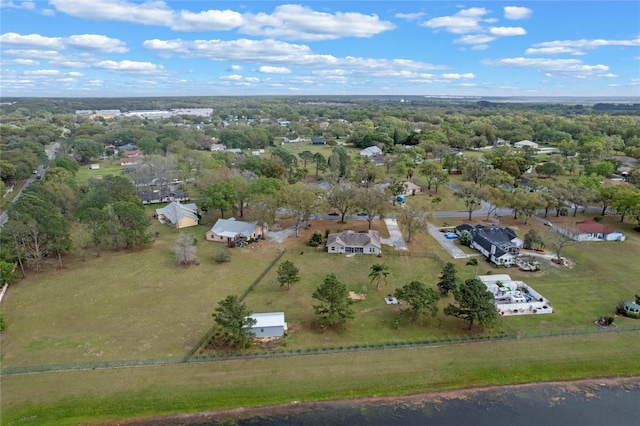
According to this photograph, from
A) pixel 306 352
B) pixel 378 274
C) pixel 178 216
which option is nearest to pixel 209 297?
pixel 306 352

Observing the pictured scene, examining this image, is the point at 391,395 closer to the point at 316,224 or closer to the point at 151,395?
the point at 151,395

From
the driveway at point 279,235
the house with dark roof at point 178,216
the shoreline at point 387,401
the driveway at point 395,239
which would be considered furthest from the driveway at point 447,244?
the house with dark roof at point 178,216

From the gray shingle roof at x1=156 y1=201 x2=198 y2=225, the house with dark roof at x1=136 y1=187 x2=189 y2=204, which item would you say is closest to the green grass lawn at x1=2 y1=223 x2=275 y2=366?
the gray shingle roof at x1=156 y1=201 x2=198 y2=225

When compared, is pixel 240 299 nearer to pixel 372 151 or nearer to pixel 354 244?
pixel 354 244

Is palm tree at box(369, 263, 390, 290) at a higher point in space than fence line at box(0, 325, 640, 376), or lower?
higher

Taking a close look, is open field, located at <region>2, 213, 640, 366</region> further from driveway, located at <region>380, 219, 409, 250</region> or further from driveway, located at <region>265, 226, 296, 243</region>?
driveway, located at <region>265, 226, 296, 243</region>

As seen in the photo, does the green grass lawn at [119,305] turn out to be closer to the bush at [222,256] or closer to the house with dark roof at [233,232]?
the bush at [222,256]
